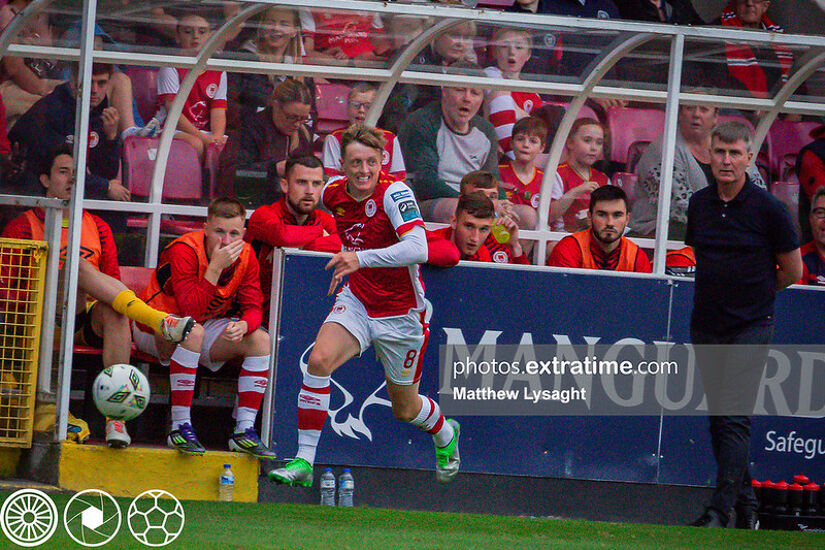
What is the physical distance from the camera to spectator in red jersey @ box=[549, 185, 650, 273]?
821cm

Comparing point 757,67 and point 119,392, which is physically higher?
point 757,67

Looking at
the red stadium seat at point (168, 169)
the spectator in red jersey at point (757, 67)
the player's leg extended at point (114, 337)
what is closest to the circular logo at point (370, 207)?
the player's leg extended at point (114, 337)

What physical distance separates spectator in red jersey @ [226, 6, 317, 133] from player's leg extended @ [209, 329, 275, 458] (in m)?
1.87

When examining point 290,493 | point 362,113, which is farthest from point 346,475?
point 362,113

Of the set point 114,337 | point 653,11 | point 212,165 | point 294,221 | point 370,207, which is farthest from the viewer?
point 653,11

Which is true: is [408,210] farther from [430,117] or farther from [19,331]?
[19,331]

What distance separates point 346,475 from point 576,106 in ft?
9.97

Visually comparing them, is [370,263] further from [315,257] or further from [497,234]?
[497,234]

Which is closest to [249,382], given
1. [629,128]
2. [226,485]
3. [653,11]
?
[226,485]

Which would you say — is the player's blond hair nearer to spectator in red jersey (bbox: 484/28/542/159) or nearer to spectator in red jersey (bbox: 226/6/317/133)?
spectator in red jersey (bbox: 226/6/317/133)

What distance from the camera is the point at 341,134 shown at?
8719 millimetres

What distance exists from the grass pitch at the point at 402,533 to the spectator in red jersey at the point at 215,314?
2.07 ft

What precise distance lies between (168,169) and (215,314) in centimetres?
147

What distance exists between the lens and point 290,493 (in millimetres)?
7598
